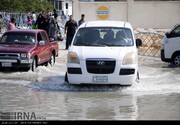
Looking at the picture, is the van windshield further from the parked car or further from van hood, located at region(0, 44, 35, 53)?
the parked car

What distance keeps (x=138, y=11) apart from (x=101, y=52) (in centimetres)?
2818

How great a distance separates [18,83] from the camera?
48.3ft

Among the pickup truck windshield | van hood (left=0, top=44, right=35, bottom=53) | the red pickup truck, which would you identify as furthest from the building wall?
van hood (left=0, top=44, right=35, bottom=53)

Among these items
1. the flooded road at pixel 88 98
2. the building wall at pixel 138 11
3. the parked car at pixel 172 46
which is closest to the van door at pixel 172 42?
the parked car at pixel 172 46

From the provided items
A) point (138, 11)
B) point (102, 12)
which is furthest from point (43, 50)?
point (138, 11)

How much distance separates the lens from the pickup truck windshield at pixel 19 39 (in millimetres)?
17391

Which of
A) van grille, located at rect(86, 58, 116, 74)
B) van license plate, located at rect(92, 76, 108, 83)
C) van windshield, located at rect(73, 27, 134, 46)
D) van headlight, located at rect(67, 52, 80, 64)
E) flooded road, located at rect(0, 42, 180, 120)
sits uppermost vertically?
van windshield, located at rect(73, 27, 134, 46)

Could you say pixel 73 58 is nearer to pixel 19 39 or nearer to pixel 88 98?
pixel 88 98

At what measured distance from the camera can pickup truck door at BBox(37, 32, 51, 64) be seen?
17.7 meters

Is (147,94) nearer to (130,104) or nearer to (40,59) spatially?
(130,104)

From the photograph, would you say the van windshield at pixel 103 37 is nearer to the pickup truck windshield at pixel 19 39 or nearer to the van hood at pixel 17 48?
the van hood at pixel 17 48

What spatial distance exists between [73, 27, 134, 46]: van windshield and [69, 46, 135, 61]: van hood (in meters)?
0.39

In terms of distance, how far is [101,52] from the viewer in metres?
13.2

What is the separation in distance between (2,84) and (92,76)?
10.3ft
